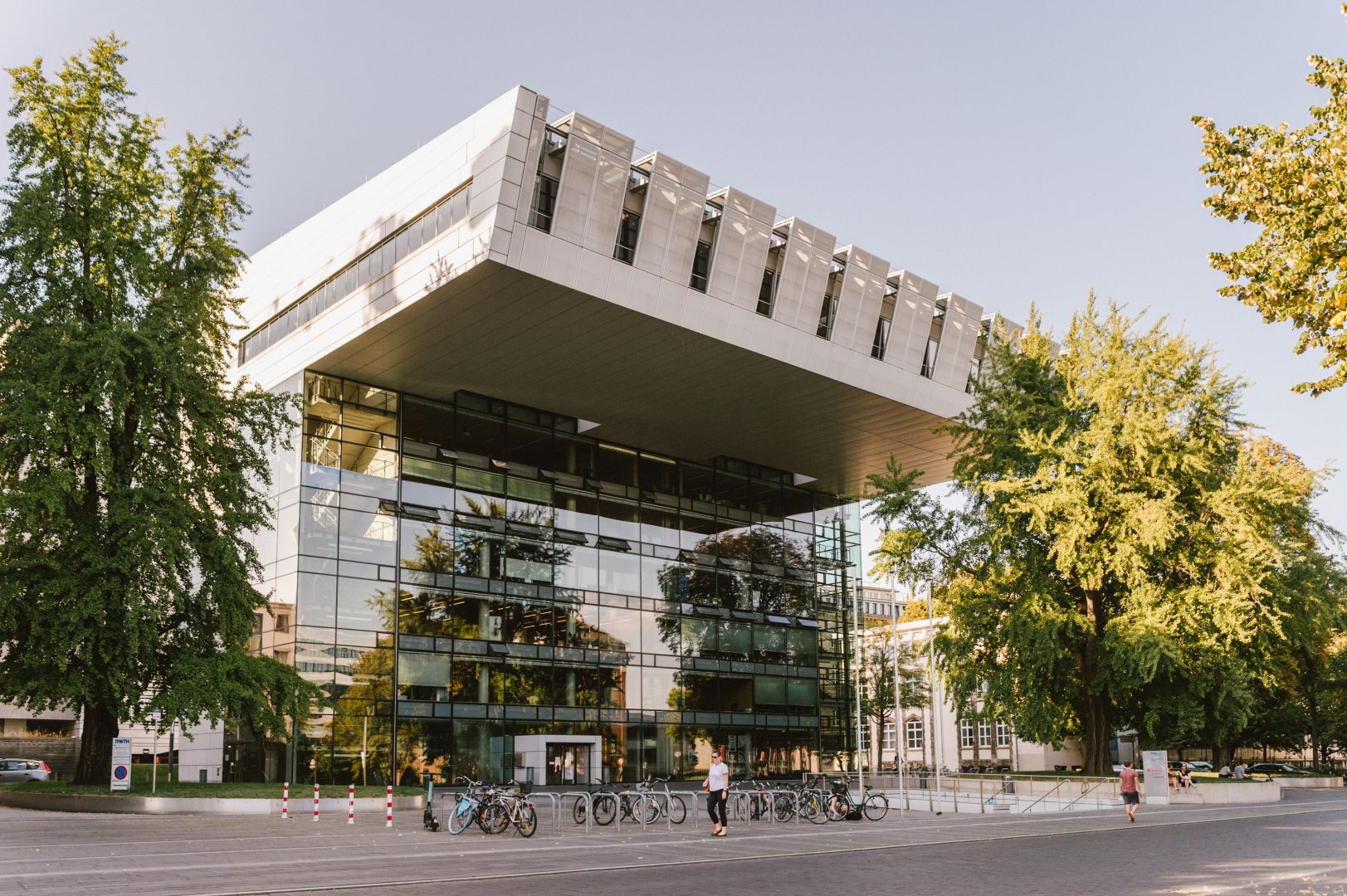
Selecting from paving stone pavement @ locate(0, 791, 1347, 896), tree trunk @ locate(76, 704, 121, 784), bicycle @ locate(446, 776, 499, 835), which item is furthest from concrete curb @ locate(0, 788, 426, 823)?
bicycle @ locate(446, 776, 499, 835)

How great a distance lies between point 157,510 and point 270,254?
15.8 m

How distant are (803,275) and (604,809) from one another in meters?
20.4

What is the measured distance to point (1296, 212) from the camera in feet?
46.9

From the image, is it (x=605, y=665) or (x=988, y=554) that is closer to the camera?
(x=988, y=554)

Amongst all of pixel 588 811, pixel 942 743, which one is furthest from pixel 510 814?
pixel 942 743

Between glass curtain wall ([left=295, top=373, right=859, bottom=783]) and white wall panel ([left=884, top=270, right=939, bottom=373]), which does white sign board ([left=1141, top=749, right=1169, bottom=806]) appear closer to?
white wall panel ([left=884, top=270, right=939, bottom=373])

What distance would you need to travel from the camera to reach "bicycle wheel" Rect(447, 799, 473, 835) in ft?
74.3

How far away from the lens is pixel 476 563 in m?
42.2

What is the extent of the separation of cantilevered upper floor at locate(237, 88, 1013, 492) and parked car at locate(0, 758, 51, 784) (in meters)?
19.1

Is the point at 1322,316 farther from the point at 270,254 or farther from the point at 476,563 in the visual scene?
the point at 270,254

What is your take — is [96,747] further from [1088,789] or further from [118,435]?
[1088,789]

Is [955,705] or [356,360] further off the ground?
[356,360]

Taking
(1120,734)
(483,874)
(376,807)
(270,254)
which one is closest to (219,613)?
(376,807)

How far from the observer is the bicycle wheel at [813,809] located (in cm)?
2823
